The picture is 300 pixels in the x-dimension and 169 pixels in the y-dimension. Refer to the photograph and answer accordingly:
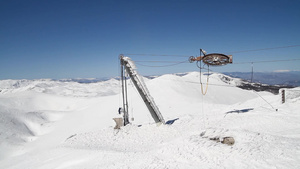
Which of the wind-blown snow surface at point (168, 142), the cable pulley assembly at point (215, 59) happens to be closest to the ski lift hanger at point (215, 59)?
the cable pulley assembly at point (215, 59)

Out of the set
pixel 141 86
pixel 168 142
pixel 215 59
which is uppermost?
pixel 215 59

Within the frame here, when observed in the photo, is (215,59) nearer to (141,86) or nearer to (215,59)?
(215,59)

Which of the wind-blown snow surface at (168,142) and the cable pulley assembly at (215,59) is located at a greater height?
the cable pulley assembly at (215,59)

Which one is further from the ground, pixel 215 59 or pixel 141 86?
pixel 215 59

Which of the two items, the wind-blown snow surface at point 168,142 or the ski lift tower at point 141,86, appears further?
the ski lift tower at point 141,86

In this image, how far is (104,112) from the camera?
102 feet

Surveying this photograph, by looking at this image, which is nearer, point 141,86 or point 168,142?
point 168,142

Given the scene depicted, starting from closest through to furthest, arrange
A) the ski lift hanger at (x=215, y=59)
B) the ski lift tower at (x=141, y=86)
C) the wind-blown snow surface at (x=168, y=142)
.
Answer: the wind-blown snow surface at (x=168, y=142) < the ski lift hanger at (x=215, y=59) < the ski lift tower at (x=141, y=86)

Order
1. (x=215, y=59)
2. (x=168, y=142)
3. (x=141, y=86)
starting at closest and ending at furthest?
(x=168, y=142) → (x=215, y=59) → (x=141, y=86)

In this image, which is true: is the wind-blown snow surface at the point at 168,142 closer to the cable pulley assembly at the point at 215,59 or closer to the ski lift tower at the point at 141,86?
the ski lift tower at the point at 141,86

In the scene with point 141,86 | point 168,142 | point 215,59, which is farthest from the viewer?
point 141,86

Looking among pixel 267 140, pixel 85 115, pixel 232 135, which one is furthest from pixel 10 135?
pixel 267 140

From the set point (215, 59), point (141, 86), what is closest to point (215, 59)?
point (215, 59)

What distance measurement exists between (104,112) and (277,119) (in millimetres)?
26534
